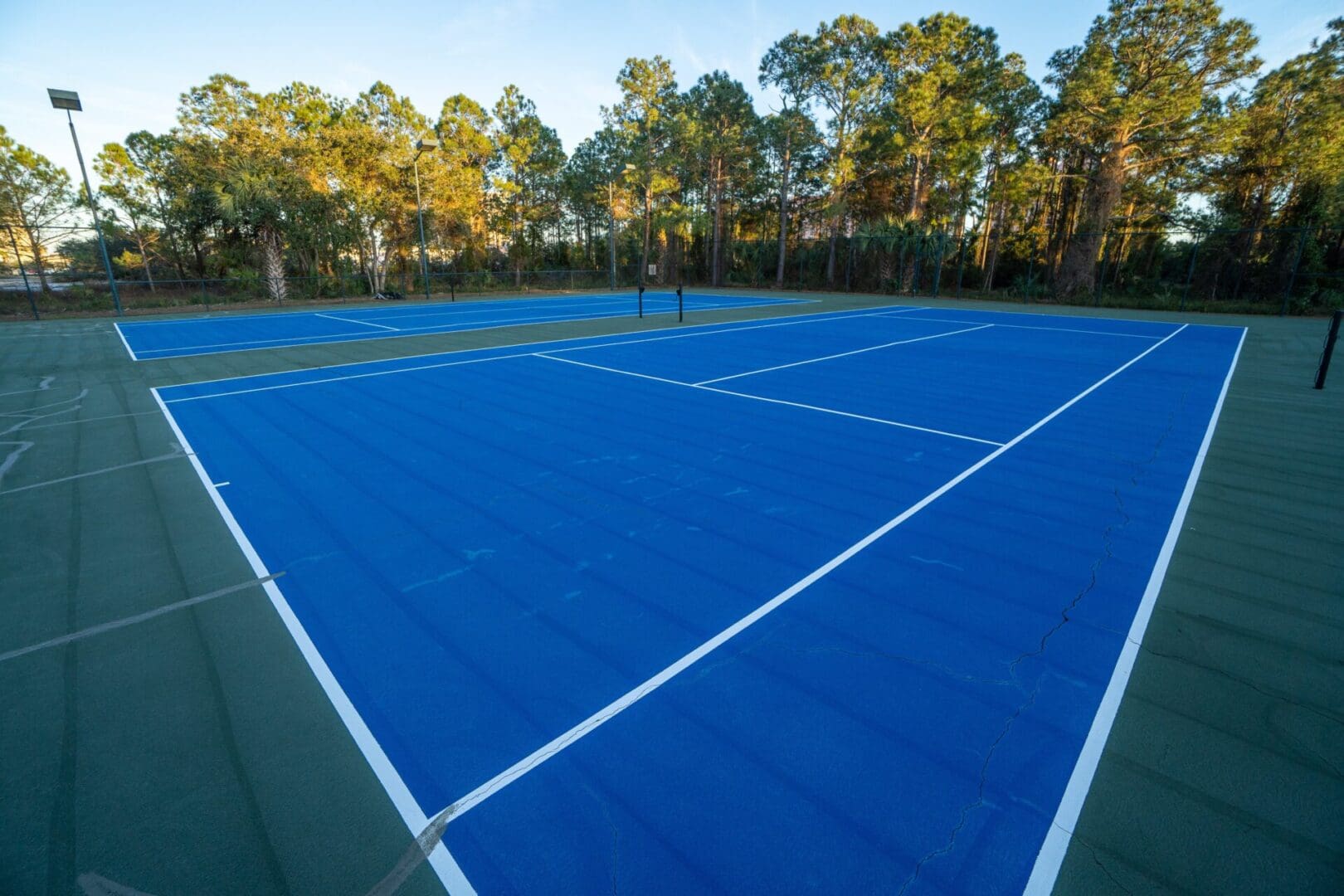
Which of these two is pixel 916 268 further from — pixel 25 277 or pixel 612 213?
pixel 25 277

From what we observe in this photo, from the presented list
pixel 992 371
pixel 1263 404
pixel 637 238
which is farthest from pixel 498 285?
pixel 1263 404

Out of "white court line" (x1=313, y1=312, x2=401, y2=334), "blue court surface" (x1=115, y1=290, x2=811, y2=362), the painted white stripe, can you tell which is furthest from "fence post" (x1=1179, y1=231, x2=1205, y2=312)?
the painted white stripe

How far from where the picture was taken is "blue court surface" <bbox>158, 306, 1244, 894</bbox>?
85.3 inches

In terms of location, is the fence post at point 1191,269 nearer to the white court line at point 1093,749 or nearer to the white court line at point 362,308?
the white court line at point 362,308

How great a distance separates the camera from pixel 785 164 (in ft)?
110

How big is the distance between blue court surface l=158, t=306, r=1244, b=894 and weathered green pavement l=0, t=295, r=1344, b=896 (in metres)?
0.16

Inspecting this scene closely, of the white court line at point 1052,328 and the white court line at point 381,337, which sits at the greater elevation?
the white court line at point 1052,328

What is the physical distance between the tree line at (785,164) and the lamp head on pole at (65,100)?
516 cm

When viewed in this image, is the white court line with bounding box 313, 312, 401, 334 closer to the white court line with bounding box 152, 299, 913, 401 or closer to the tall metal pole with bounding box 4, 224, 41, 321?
the white court line with bounding box 152, 299, 913, 401

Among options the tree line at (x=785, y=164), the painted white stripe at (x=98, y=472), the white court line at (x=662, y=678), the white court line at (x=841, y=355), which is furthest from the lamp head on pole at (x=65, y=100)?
the white court line at (x=662, y=678)

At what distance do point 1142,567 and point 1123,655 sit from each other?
4.19ft

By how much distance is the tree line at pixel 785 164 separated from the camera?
2269 centimetres

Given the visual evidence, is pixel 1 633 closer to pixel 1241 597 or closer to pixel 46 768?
pixel 46 768

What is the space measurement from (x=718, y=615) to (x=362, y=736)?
1.91 meters
